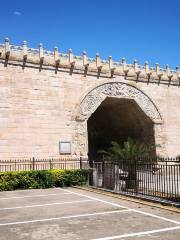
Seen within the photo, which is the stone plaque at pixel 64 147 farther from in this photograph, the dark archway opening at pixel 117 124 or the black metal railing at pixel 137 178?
the dark archway opening at pixel 117 124

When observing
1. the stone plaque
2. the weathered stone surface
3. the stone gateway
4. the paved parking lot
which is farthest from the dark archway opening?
the paved parking lot

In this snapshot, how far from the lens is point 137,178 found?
42.8 feet

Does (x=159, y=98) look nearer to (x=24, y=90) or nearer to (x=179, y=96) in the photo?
(x=179, y=96)

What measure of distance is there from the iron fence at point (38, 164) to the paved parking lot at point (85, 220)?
7678mm

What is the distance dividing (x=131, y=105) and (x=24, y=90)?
9.27 meters

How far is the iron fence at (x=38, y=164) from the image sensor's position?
1942 cm

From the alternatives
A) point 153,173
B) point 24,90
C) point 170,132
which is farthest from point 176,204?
point 170,132

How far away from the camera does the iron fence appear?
1942 cm

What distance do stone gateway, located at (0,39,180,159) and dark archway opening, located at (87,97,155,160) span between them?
0.29ft

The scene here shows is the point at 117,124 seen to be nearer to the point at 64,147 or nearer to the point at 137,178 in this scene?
the point at 64,147

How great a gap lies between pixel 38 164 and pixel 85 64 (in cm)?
809

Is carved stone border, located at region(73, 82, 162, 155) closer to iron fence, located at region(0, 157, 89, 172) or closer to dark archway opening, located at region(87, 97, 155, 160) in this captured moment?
dark archway opening, located at region(87, 97, 155, 160)

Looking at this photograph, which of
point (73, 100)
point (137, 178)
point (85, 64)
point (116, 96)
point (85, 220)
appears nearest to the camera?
point (85, 220)

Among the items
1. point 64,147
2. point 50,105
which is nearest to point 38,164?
point 64,147
